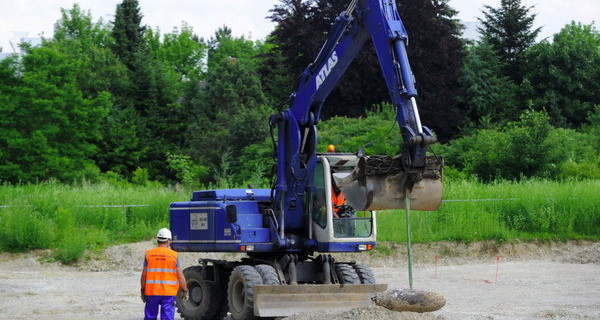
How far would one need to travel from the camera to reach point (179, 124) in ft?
200

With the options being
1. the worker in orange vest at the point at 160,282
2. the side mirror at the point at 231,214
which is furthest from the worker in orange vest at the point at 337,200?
the worker in orange vest at the point at 160,282

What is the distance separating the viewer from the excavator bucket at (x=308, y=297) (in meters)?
14.3

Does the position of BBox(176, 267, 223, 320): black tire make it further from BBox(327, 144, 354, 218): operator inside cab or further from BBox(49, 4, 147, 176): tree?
BBox(49, 4, 147, 176): tree

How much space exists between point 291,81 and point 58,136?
42.4 feet

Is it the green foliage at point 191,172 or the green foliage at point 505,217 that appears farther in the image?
the green foliage at point 191,172

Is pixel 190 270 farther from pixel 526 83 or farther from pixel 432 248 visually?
pixel 526 83

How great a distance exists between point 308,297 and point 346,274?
102 cm

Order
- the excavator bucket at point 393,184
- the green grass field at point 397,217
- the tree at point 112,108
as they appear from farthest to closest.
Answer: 1. the tree at point 112,108
2. the green grass field at point 397,217
3. the excavator bucket at point 393,184

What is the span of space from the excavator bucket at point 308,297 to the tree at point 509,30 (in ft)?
134


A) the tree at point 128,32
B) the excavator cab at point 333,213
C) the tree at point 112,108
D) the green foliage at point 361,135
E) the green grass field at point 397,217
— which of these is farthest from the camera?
the tree at point 128,32

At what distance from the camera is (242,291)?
15.1 meters

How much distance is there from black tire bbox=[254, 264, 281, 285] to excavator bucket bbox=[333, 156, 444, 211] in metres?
2.39

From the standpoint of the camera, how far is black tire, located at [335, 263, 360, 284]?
15.3m

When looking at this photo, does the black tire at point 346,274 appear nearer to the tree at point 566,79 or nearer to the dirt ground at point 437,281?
the dirt ground at point 437,281
